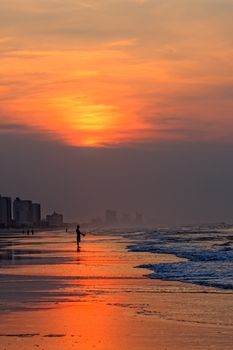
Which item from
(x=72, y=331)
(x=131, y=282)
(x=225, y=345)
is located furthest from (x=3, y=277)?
Result: (x=225, y=345)

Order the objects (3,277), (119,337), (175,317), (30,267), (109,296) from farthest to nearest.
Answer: (30,267), (3,277), (109,296), (175,317), (119,337)

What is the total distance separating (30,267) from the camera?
3700 centimetres

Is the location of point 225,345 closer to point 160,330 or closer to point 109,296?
point 160,330

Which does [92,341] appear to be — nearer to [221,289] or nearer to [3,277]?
[221,289]

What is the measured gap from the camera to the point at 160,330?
1498 centimetres

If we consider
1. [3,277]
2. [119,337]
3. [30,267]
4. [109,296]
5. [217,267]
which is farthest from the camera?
[30,267]

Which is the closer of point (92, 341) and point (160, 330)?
point (92, 341)

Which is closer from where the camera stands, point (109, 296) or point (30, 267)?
point (109, 296)

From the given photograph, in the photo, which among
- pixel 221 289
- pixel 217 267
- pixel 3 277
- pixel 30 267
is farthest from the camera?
pixel 30 267

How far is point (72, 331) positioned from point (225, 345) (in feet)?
10.9

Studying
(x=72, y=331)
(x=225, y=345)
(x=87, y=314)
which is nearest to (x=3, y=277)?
(x=87, y=314)

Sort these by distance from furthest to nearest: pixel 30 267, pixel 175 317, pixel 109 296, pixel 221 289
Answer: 1. pixel 30 267
2. pixel 221 289
3. pixel 109 296
4. pixel 175 317

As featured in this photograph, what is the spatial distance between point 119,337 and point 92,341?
0.71 m

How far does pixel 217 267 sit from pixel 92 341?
20.9m
